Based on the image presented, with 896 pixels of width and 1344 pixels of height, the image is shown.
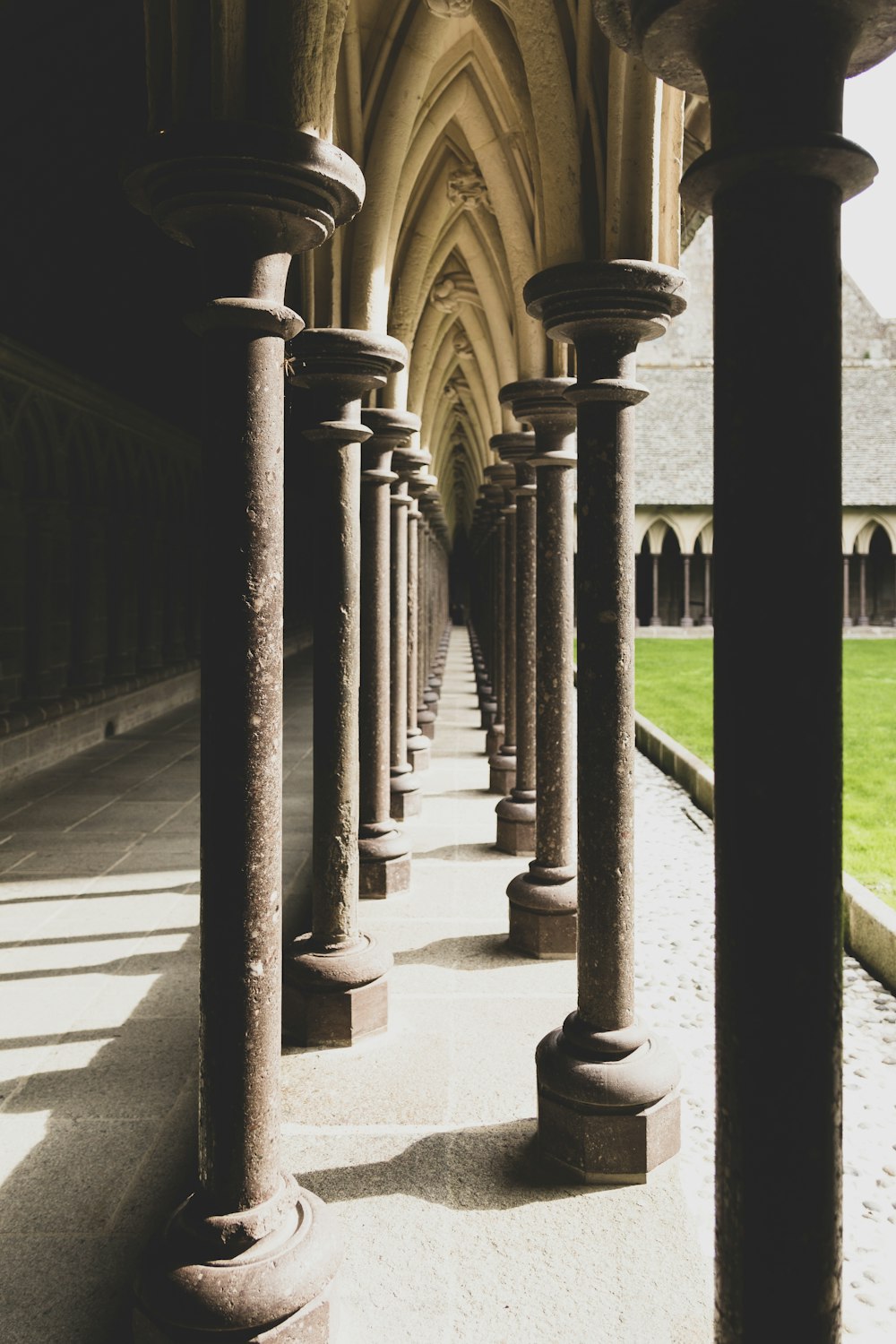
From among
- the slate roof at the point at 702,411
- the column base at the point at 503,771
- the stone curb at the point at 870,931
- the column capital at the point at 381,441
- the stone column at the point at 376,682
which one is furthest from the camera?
the slate roof at the point at 702,411

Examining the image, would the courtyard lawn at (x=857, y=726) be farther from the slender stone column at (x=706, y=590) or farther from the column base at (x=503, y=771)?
the slender stone column at (x=706, y=590)

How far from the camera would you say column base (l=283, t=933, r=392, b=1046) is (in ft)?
11.6

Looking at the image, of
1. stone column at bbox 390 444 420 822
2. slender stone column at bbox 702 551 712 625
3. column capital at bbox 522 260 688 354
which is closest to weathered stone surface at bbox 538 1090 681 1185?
column capital at bbox 522 260 688 354

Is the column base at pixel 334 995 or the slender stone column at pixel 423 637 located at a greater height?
→ the slender stone column at pixel 423 637

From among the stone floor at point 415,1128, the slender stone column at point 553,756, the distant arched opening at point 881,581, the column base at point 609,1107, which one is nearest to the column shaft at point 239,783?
the stone floor at point 415,1128

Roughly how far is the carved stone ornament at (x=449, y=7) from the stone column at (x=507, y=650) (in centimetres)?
276

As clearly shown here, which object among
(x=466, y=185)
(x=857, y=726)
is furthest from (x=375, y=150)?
(x=857, y=726)

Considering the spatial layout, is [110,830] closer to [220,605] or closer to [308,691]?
[220,605]

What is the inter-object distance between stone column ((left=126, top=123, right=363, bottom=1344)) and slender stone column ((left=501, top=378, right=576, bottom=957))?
2.21 m

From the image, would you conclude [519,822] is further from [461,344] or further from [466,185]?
[461,344]

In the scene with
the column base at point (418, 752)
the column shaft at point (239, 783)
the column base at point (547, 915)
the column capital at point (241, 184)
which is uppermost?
the column capital at point (241, 184)

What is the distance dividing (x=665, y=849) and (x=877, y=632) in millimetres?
27481

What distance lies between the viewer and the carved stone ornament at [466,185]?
244 inches

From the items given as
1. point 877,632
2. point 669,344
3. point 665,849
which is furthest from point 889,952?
point 669,344
